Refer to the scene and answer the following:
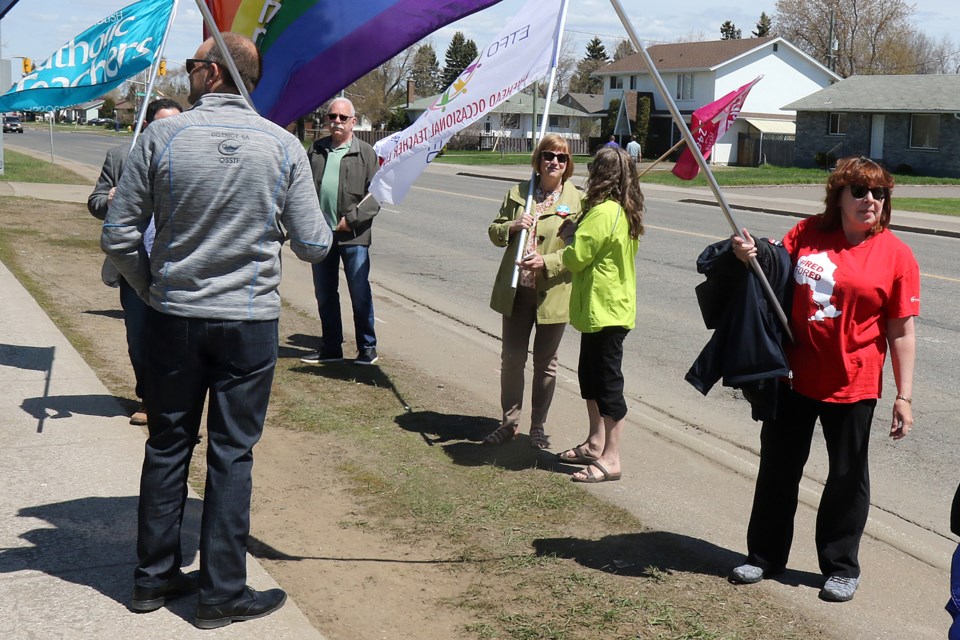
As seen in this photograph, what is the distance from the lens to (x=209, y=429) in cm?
373

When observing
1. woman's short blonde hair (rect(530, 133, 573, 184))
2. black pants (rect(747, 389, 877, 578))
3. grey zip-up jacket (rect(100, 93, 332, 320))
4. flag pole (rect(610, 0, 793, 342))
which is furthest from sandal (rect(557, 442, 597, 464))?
grey zip-up jacket (rect(100, 93, 332, 320))

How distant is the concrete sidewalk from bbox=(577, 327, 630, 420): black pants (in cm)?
209

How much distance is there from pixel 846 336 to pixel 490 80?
268cm

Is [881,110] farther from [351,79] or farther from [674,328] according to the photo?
[351,79]

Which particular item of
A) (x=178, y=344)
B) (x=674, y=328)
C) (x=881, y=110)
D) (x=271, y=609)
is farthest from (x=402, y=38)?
(x=881, y=110)

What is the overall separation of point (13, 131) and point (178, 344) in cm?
9571

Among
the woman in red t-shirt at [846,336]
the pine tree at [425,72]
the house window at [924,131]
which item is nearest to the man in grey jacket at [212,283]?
the woman in red t-shirt at [846,336]

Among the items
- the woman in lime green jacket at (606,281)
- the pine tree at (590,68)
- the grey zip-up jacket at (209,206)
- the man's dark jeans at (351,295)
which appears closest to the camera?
the grey zip-up jacket at (209,206)

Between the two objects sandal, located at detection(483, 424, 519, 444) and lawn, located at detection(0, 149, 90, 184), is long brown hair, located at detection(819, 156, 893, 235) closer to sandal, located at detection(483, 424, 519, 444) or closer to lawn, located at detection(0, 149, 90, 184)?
sandal, located at detection(483, 424, 519, 444)

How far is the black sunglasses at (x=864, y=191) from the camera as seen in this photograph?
13.7 feet

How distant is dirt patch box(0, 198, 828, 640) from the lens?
4008 millimetres

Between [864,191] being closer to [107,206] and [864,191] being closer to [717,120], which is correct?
[107,206]

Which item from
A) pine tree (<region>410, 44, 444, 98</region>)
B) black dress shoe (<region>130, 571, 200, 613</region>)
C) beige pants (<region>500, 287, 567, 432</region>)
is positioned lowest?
black dress shoe (<region>130, 571, 200, 613</region>)

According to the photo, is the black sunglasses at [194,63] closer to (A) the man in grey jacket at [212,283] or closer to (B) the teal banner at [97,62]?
(A) the man in grey jacket at [212,283]
